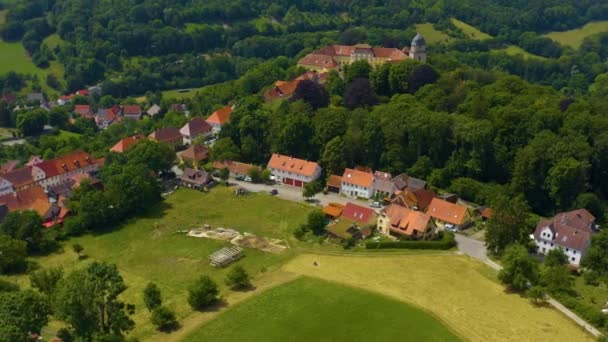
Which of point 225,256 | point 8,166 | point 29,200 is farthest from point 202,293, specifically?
point 8,166

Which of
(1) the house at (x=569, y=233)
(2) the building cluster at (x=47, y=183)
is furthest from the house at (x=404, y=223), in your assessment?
(2) the building cluster at (x=47, y=183)

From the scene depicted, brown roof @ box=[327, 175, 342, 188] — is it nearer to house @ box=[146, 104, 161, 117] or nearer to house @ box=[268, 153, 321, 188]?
house @ box=[268, 153, 321, 188]

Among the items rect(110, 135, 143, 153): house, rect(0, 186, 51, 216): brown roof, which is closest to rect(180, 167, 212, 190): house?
rect(110, 135, 143, 153): house

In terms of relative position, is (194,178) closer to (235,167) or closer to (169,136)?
(235,167)

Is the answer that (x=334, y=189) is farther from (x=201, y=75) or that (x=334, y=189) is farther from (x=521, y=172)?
(x=201, y=75)

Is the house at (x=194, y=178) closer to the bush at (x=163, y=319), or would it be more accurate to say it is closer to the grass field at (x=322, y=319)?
the grass field at (x=322, y=319)

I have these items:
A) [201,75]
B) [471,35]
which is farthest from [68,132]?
[471,35]

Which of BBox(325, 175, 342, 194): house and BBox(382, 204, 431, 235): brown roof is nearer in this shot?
BBox(382, 204, 431, 235): brown roof
